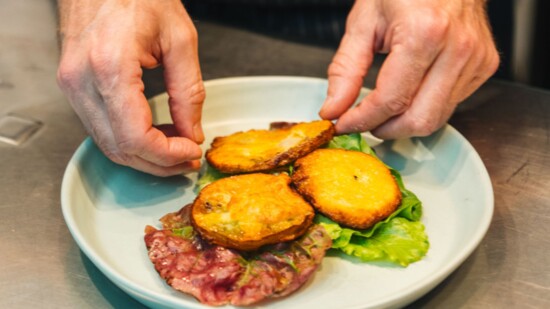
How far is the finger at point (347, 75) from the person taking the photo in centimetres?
169

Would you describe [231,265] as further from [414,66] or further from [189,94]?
[414,66]

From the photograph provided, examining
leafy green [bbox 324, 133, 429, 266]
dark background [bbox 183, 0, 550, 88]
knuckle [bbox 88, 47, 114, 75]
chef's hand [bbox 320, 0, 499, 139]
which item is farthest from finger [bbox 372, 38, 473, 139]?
dark background [bbox 183, 0, 550, 88]

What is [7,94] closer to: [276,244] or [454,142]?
[276,244]

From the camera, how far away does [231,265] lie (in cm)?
128

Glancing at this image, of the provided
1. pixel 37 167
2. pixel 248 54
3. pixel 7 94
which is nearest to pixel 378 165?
pixel 37 167

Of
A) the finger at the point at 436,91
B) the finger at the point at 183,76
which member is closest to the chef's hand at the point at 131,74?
the finger at the point at 183,76

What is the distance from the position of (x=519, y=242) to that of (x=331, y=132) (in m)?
0.53

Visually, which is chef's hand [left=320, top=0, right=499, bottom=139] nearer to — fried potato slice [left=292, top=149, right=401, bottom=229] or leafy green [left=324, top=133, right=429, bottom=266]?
fried potato slice [left=292, top=149, right=401, bottom=229]

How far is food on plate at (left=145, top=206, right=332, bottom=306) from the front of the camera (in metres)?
1.24

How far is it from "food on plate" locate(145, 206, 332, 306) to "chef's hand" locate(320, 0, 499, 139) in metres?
0.40

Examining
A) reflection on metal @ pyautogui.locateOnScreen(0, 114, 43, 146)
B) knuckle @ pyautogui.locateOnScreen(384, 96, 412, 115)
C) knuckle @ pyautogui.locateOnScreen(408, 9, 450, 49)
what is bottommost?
reflection on metal @ pyautogui.locateOnScreen(0, 114, 43, 146)

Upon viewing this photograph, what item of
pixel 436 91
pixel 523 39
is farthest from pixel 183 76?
pixel 523 39

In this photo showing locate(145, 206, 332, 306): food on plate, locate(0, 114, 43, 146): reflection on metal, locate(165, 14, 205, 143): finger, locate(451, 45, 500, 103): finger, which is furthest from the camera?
locate(0, 114, 43, 146): reflection on metal

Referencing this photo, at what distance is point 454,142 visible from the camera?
5.52ft
